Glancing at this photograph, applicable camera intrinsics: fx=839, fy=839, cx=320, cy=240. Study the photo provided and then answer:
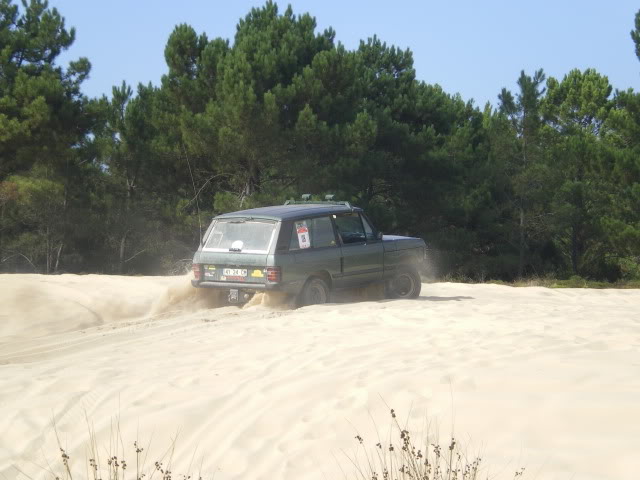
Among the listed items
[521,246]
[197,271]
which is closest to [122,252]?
[521,246]

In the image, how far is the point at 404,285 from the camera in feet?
48.1

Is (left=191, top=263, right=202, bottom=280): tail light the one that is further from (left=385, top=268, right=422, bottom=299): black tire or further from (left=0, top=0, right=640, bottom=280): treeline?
(left=0, top=0, right=640, bottom=280): treeline

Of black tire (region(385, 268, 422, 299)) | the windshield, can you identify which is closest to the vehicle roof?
the windshield

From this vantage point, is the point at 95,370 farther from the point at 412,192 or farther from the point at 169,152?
the point at 412,192

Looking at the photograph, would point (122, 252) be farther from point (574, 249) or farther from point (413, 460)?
point (413, 460)

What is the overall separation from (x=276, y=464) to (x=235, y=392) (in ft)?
5.31

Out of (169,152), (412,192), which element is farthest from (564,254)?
(169,152)

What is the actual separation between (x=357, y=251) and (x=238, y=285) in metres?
2.20

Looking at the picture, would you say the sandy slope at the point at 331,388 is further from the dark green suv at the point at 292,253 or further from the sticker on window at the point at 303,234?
the sticker on window at the point at 303,234

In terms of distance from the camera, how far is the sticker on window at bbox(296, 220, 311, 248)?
12.8 metres

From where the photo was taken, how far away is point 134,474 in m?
5.18

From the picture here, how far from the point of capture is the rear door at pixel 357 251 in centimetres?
1352

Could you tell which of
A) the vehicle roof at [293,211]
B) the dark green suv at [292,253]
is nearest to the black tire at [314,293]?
the dark green suv at [292,253]

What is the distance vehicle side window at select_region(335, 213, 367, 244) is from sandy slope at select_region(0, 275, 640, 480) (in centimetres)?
272
